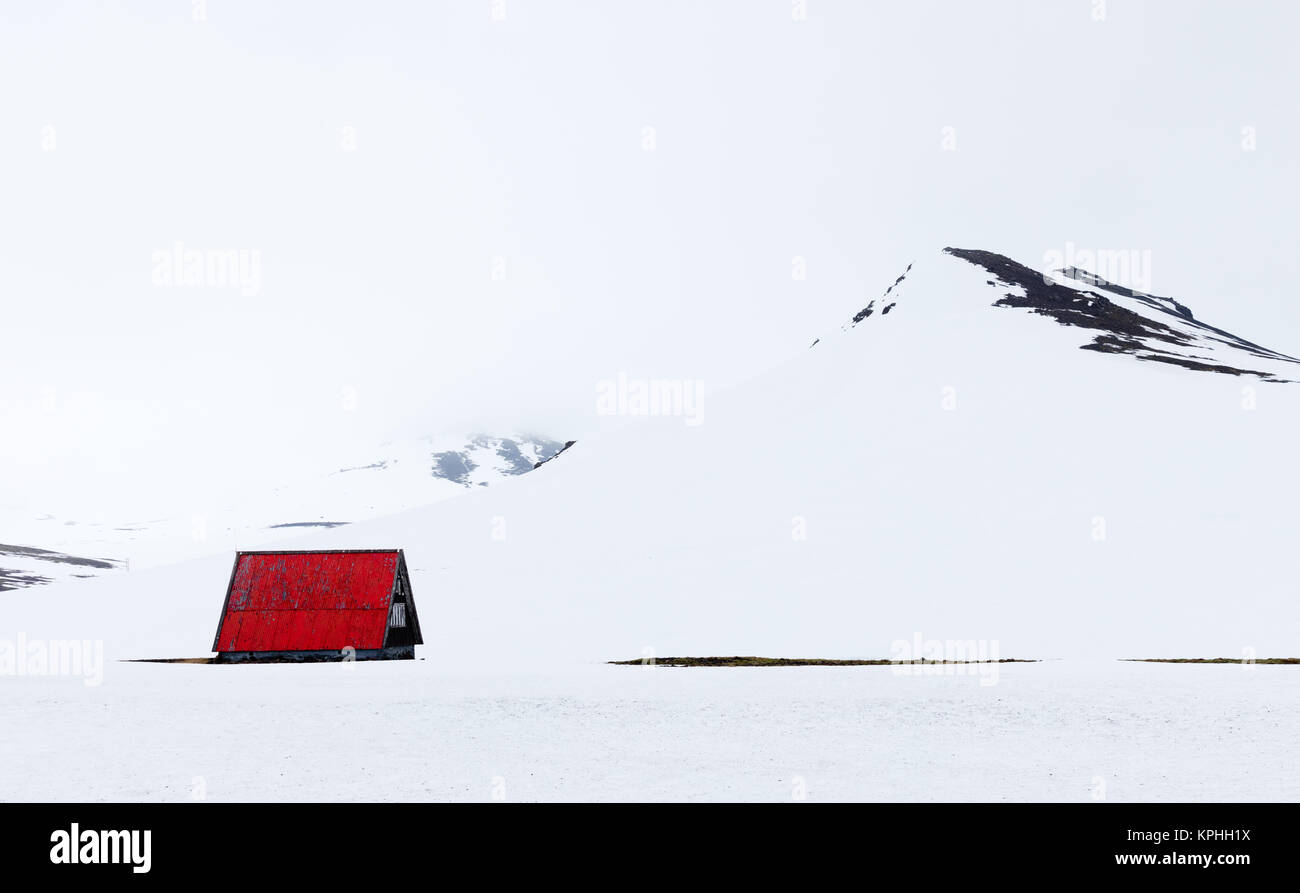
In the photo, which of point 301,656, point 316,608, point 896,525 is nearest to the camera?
point 301,656

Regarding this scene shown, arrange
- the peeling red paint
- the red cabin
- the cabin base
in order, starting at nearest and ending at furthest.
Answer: the cabin base
the red cabin
the peeling red paint

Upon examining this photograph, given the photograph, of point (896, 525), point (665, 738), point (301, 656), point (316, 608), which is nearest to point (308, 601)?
point (316, 608)

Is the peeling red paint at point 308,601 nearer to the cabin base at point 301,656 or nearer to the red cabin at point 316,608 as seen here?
the red cabin at point 316,608

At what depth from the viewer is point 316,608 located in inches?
2263

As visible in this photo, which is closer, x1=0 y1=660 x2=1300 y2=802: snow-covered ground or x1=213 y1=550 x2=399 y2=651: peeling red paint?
x1=0 y1=660 x2=1300 y2=802: snow-covered ground

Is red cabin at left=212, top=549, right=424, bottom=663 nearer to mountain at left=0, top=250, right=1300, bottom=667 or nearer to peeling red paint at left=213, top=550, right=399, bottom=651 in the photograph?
peeling red paint at left=213, top=550, right=399, bottom=651

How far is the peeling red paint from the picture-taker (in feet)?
185

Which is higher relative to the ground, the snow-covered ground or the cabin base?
the snow-covered ground

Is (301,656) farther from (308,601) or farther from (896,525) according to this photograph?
(896,525)

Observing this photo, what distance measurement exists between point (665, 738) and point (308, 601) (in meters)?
35.9

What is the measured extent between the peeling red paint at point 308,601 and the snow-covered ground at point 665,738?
37.1ft

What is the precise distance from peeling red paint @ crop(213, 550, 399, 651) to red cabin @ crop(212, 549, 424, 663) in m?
0.05

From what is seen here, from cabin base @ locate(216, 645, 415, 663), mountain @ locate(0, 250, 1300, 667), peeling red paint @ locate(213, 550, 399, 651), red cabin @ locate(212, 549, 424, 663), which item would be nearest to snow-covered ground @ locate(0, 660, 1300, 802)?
cabin base @ locate(216, 645, 415, 663)


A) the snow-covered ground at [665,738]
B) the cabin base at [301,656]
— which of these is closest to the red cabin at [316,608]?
the cabin base at [301,656]
